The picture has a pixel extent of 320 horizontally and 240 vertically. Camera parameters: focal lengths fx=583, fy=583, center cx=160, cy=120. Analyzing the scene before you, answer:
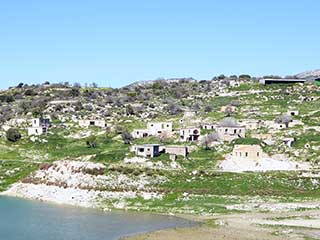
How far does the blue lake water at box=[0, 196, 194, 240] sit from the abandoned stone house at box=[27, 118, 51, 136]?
4873cm

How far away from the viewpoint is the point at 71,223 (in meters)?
62.5

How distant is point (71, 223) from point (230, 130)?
165ft

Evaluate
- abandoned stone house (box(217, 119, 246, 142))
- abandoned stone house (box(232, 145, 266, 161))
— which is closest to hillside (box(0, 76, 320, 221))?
abandoned stone house (box(217, 119, 246, 142))

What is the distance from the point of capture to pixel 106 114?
14650 cm

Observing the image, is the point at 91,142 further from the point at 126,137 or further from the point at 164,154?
the point at 164,154

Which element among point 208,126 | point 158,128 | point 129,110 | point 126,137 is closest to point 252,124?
point 208,126

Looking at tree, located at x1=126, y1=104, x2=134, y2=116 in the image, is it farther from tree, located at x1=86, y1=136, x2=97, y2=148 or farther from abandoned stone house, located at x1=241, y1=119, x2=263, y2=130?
abandoned stone house, located at x1=241, y1=119, x2=263, y2=130

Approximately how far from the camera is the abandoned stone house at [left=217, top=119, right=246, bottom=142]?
103 metres

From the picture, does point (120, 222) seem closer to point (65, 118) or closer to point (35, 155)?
point (35, 155)

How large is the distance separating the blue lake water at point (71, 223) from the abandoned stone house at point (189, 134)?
3823 cm

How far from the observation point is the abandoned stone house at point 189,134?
10787cm

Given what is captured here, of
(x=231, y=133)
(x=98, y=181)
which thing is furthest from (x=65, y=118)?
(x=98, y=181)

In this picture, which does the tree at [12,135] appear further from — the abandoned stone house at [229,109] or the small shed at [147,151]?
the abandoned stone house at [229,109]

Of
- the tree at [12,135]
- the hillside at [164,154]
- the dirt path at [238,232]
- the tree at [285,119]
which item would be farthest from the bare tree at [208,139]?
the tree at [12,135]
